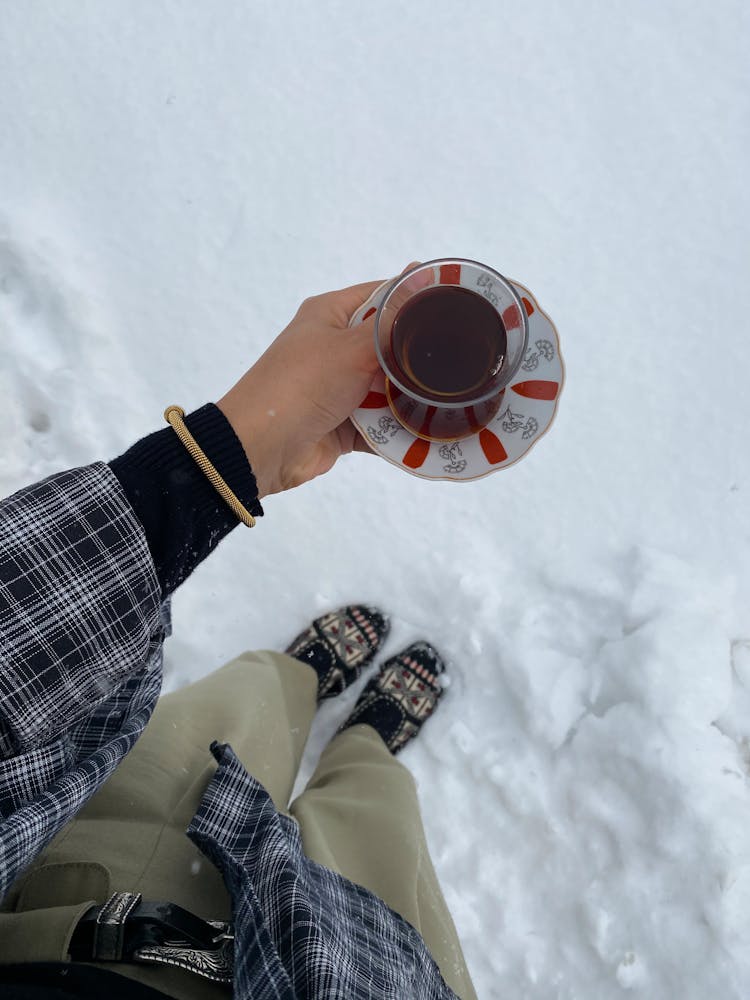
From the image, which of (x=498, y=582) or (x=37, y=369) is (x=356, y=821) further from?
(x=37, y=369)

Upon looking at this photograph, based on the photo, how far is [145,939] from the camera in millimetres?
764

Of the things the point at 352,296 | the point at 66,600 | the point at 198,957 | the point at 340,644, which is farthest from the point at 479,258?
the point at 198,957

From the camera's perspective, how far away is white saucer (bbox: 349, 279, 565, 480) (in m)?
1.01

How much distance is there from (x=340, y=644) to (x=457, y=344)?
905mm

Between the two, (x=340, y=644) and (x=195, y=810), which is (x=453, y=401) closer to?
(x=195, y=810)

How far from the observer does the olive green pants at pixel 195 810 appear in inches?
33.7

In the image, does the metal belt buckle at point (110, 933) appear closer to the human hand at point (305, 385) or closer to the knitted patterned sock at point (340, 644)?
the human hand at point (305, 385)

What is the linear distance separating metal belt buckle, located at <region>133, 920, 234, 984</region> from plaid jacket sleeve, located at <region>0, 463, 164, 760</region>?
268 millimetres

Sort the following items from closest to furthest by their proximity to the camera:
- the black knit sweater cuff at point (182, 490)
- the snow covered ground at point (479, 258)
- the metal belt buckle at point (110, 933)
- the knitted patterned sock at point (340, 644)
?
the metal belt buckle at point (110, 933) < the black knit sweater cuff at point (182, 490) < the snow covered ground at point (479, 258) < the knitted patterned sock at point (340, 644)

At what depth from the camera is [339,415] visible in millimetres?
1044

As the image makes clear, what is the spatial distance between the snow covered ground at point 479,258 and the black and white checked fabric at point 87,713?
73cm

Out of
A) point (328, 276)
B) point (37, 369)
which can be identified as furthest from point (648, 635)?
point (37, 369)

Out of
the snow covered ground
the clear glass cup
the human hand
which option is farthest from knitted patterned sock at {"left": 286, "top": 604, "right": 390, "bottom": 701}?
the clear glass cup

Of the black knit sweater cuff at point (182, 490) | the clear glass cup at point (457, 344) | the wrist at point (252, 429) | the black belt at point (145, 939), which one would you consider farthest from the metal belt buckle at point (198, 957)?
the clear glass cup at point (457, 344)
